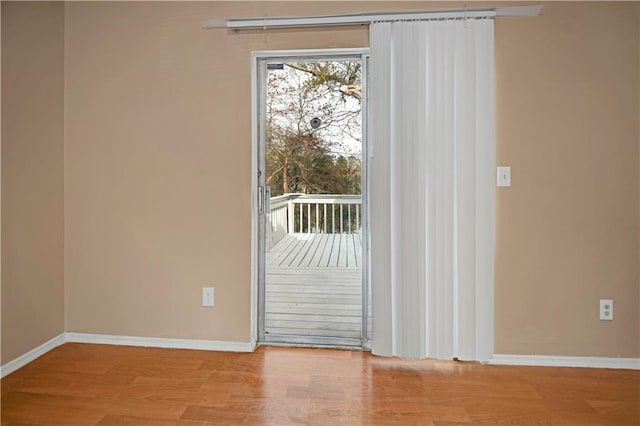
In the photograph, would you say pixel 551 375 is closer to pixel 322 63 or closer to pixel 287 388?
pixel 287 388

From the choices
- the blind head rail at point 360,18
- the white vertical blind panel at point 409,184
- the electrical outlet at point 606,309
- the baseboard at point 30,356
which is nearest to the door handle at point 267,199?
the white vertical blind panel at point 409,184

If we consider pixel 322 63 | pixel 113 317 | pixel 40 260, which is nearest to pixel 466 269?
pixel 322 63

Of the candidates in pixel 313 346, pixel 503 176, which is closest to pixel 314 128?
pixel 503 176

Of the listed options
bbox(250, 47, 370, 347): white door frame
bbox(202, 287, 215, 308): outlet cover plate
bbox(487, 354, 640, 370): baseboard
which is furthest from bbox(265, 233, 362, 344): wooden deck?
bbox(487, 354, 640, 370): baseboard

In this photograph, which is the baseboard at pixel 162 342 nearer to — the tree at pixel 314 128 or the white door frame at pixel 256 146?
the white door frame at pixel 256 146

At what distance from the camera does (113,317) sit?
2.71m

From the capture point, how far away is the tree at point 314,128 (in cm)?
262

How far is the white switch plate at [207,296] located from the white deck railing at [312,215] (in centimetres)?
48

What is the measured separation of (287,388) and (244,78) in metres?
1.89

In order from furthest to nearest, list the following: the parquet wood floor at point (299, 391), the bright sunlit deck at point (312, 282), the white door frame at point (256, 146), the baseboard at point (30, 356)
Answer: the bright sunlit deck at point (312, 282)
the white door frame at point (256, 146)
the baseboard at point (30, 356)
the parquet wood floor at point (299, 391)

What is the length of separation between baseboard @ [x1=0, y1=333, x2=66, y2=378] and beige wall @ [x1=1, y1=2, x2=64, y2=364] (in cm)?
3

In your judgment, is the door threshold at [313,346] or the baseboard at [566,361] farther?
the door threshold at [313,346]

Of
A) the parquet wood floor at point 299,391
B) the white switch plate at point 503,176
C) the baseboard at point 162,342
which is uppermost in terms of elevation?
the white switch plate at point 503,176

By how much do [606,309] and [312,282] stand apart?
1.81 metres
